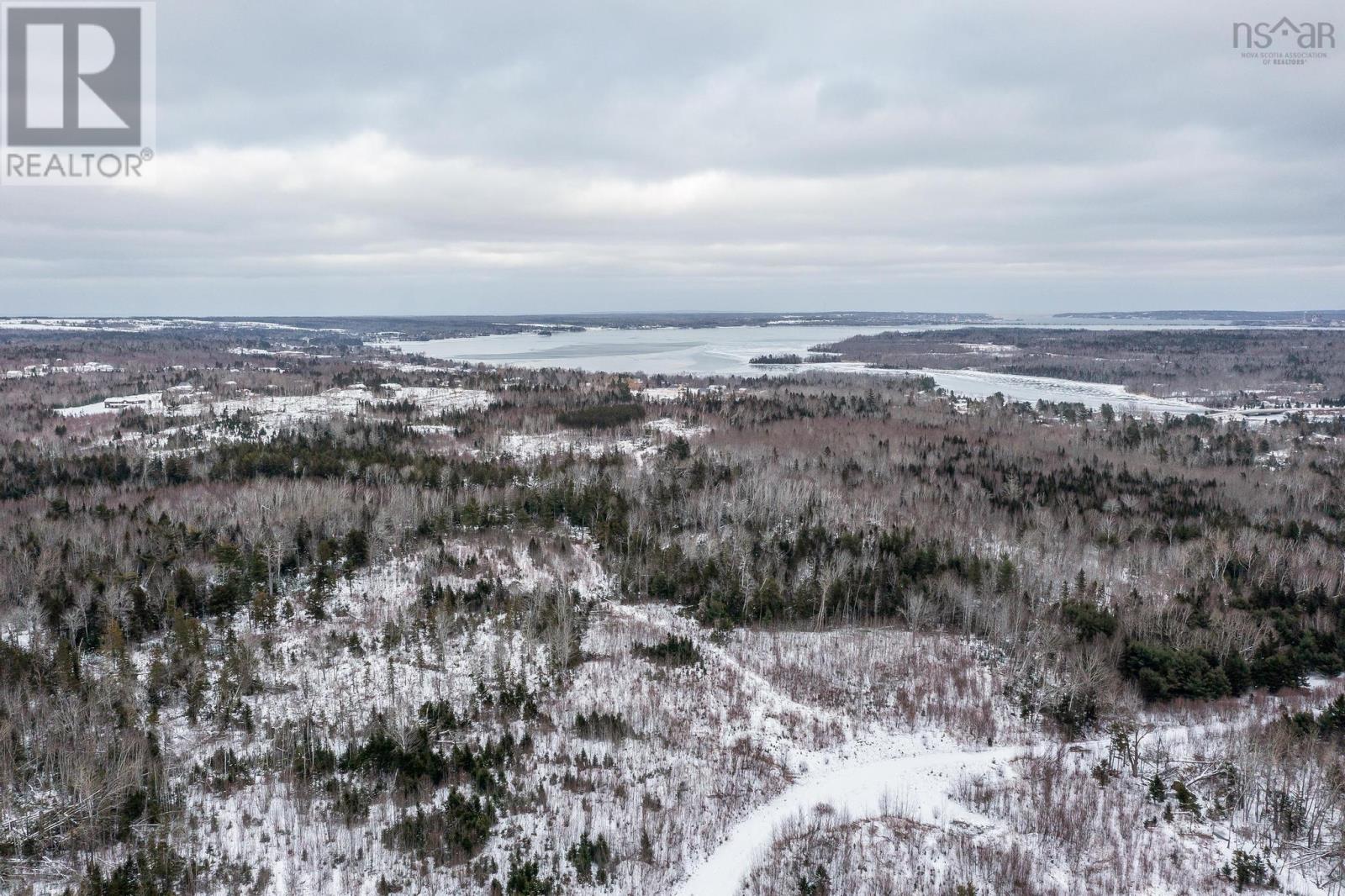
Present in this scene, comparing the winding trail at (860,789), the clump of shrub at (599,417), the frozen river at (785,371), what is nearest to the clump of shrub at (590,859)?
the winding trail at (860,789)

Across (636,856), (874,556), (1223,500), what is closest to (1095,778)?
(636,856)

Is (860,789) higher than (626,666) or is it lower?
lower

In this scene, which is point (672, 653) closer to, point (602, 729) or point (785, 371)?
point (602, 729)

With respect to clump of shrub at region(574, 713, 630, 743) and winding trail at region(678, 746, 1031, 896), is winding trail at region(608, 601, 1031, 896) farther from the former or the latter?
clump of shrub at region(574, 713, 630, 743)

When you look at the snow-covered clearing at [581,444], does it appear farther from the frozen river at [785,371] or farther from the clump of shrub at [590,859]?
the frozen river at [785,371]

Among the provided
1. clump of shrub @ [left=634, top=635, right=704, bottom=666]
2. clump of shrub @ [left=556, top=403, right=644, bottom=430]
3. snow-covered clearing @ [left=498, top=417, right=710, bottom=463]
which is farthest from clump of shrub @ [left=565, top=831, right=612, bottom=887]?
clump of shrub @ [left=556, top=403, right=644, bottom=430]

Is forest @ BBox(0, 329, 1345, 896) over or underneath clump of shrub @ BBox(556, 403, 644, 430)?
underneath

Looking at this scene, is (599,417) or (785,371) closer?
(599,417)

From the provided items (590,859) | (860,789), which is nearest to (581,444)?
(860,789)

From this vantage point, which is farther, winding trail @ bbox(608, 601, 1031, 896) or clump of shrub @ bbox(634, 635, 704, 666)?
clump of shrub @ bbox(634, 635, 704, 666)
